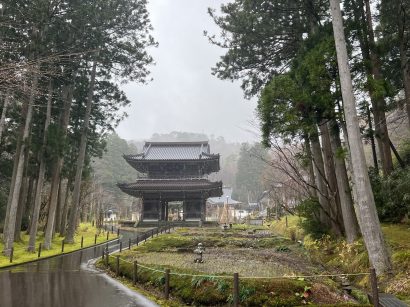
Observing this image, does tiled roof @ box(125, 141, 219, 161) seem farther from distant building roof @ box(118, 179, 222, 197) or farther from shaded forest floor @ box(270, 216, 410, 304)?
shaded forest floor @ box(270, 216, 410, 304)

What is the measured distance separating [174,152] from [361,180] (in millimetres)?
35466

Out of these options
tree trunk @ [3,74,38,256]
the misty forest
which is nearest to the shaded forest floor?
the misty forest

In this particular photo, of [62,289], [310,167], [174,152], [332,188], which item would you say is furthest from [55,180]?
[174,152]

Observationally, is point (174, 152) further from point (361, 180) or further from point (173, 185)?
point (361, 180)

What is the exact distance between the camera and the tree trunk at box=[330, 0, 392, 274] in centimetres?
923

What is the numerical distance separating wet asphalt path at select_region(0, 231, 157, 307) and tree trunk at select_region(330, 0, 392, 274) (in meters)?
5.74

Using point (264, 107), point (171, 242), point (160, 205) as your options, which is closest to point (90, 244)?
point (171, 242)

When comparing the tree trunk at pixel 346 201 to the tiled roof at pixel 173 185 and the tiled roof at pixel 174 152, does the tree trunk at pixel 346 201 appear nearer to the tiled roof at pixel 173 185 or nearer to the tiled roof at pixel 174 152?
the tiled roof at pixel 173 185

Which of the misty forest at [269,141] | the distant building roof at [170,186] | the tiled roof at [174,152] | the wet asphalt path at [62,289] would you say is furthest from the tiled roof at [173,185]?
the wet asphalt path at [62,289]

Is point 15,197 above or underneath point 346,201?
above

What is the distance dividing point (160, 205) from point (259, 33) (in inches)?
1050

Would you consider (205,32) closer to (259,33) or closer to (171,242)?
(259,33)

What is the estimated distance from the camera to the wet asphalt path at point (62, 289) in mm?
8312

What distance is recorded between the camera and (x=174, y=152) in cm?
4428
